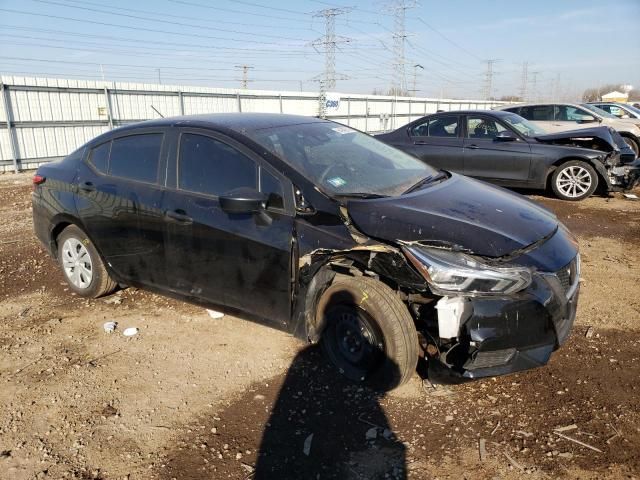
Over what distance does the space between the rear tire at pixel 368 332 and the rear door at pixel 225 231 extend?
325 millimetres

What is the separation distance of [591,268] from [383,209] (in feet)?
10.9

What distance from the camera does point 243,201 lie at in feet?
9.75

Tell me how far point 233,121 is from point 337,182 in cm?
103

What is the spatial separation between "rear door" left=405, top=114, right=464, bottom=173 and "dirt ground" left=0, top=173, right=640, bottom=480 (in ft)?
17.4

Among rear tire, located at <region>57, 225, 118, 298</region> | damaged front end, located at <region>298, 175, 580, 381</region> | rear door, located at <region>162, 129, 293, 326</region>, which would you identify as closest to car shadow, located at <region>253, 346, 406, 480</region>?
damaged front end, located at <region>298, 175, 580, 381</region>

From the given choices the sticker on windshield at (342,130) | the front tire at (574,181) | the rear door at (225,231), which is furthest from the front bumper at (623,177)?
the rear door at (225,231)

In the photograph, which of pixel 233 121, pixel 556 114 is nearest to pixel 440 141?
pixel 556 114

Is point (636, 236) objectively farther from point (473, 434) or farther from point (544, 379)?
point (473, 434)

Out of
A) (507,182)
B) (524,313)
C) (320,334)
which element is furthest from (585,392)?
(507,182)

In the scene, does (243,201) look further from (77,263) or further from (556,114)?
(556,114)

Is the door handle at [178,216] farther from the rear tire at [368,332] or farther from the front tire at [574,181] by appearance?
the front tire at [574,181]

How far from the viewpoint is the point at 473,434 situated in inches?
104

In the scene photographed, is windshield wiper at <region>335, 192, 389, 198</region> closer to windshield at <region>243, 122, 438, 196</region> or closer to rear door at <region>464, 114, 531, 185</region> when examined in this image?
windshield at <region>243, 122, 438, 196</region>

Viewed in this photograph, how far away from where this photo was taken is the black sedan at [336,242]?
2.65 m
